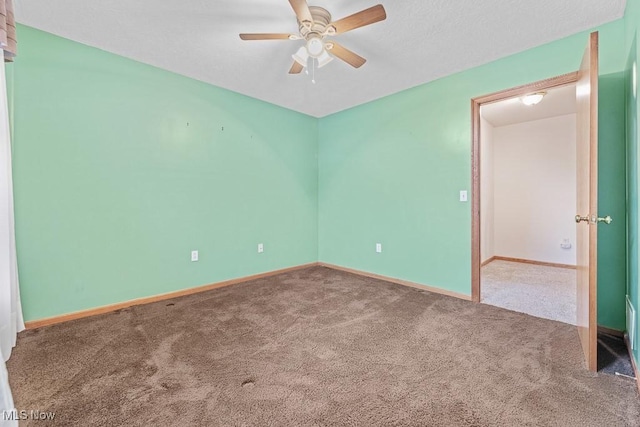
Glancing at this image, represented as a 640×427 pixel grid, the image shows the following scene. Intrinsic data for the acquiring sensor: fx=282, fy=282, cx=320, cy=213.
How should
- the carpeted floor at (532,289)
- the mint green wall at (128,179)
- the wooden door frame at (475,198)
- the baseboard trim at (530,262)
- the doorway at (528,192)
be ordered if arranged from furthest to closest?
the baseboard trim at (530,262)
the doorway at (528,192)
the wooden door frame at (475,198)
the carpeted floor at (532,289)
the mint green wall at (128,179)

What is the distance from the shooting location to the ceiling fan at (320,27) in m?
1.65

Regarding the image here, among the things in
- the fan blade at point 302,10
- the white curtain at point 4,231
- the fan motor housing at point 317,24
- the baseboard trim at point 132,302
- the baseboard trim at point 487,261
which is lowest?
the baseboard trim at point 487,261

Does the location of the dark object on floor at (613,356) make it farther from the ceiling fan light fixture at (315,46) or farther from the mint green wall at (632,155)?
the ceiling fan light fixture at (315,46)

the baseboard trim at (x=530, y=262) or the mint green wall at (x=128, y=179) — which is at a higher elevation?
the mint green wall at (x=128, y=179)

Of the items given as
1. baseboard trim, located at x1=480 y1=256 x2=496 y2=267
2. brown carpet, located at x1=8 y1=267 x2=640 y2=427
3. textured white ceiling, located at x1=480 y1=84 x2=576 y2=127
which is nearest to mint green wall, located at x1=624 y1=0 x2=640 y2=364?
brown carpet, located at x1=8 y1=267 x2=640 y2=427

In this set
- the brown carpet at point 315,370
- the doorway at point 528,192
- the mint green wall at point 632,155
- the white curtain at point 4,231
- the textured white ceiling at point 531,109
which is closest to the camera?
the brown carpet at point 315,370

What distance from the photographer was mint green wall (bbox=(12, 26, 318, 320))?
216 centimetres

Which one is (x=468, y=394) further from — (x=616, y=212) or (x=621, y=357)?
(x=616, y=212)

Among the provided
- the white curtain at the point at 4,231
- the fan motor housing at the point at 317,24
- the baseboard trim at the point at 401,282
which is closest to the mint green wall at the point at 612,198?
the baseboard trim at the point at 401,282

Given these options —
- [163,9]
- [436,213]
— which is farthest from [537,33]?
[163,9]

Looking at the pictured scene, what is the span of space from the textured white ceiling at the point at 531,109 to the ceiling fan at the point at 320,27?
2.29m

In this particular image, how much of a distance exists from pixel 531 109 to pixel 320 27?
137 inches

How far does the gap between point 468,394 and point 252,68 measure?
2.98 meters

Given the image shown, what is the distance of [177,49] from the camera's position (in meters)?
2.40
